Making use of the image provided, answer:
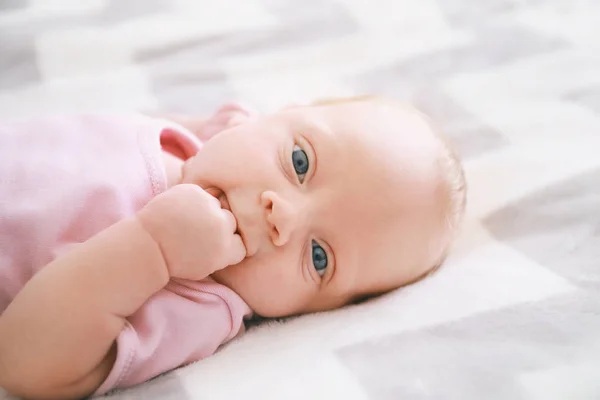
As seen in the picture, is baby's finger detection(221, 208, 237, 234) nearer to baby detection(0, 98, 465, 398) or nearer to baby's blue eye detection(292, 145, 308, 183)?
baby detection(0, 98, 465, 398)

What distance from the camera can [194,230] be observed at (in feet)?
2.59

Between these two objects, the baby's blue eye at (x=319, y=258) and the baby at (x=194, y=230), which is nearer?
the baby at (x=194, y=230)

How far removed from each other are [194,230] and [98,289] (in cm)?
13

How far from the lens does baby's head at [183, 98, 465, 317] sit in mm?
862

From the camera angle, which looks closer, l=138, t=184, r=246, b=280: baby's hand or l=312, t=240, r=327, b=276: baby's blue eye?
l=138, t=184, r=246, b=280: baby's hand

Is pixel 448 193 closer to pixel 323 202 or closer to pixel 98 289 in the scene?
pixel 323 202

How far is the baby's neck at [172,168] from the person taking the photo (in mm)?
975

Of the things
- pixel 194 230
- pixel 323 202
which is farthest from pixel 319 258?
pixel 194 230

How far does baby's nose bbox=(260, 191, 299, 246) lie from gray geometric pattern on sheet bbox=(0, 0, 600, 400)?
121 mm

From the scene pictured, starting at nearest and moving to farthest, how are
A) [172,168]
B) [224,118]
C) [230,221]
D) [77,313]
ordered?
[77,313] < [230,221] < [172,168] < [224,118]

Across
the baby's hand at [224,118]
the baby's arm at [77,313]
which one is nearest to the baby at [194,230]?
the baby's arm at [77,313]

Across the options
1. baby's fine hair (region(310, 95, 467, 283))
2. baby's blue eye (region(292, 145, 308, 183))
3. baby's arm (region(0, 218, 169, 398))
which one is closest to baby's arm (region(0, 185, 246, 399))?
baby's arm (region(0, 218, 169, 398))

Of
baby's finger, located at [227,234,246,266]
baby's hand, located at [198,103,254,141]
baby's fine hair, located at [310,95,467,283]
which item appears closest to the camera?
baby's finger, located at [227,234,246,266]

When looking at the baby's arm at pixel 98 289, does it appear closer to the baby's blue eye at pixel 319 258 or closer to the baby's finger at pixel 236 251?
the baby's finger at pixel 236 251
